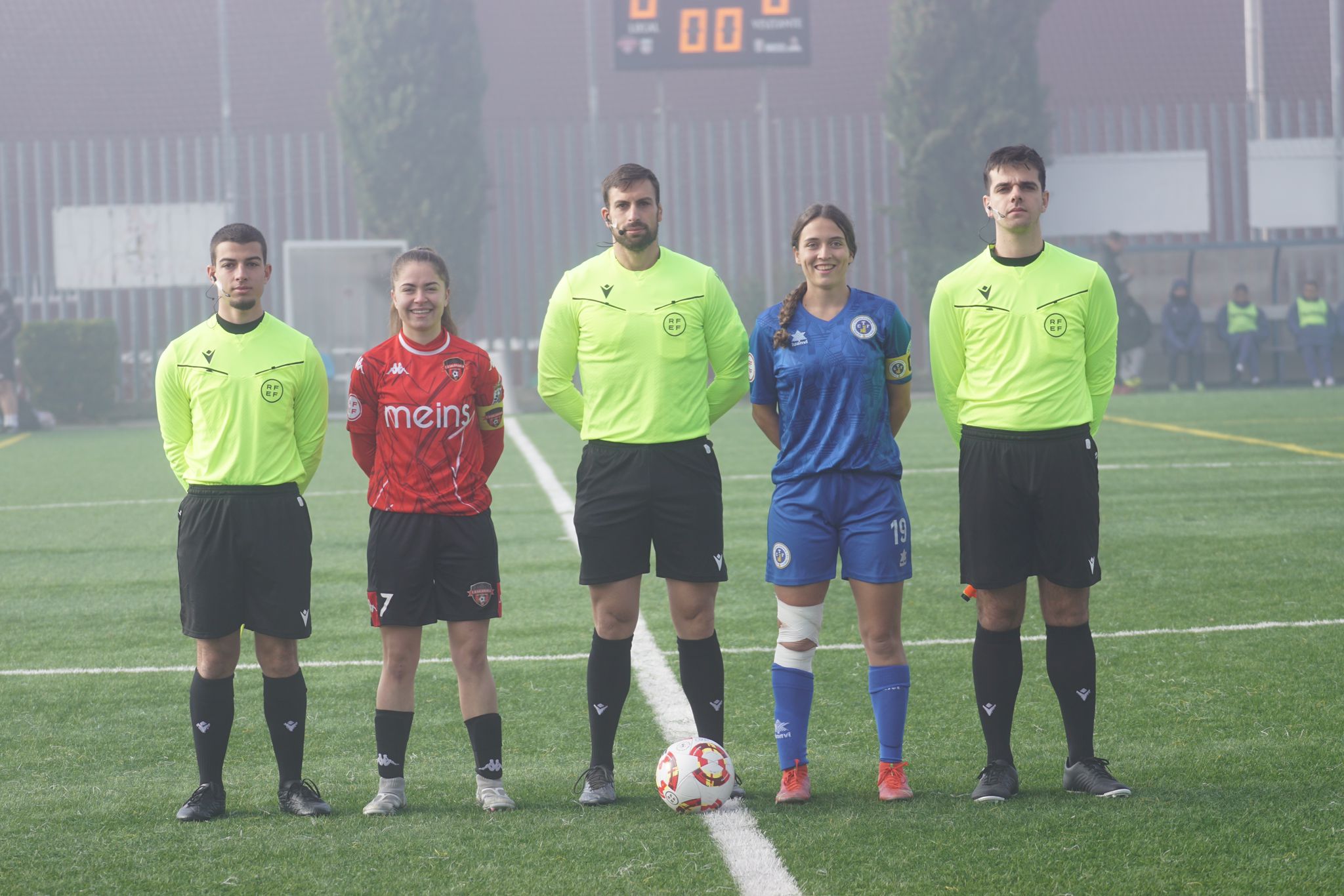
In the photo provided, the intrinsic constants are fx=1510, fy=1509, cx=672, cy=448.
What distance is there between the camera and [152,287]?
82.4ft

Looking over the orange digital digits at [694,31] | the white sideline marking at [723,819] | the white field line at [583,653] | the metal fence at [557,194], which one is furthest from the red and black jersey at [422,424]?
the metal fence at [557,194]

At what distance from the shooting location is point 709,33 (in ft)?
81.3

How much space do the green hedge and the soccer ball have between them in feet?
63.6

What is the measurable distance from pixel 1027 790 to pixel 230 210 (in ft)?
71.5

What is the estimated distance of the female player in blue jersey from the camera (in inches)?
160

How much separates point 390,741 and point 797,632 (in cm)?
115

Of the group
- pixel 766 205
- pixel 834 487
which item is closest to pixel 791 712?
pixel 834 487

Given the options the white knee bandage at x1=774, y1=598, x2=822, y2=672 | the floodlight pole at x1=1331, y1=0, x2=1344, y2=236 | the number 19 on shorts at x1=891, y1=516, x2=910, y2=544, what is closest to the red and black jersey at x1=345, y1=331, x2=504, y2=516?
the white knee bandage at x1=774, y1=598, x2=822, y2=672

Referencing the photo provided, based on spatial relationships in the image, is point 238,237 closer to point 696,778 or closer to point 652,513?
point 652,513

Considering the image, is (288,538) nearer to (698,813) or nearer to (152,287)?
(698,813)

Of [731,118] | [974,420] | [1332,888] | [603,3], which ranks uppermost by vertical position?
[603,3]

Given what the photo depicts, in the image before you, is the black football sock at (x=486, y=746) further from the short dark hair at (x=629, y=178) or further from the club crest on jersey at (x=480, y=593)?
the short dark hair at (x=629, y=178)

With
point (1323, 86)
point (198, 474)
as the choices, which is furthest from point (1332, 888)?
point (1323, 86)

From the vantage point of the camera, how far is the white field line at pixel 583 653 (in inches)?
235
